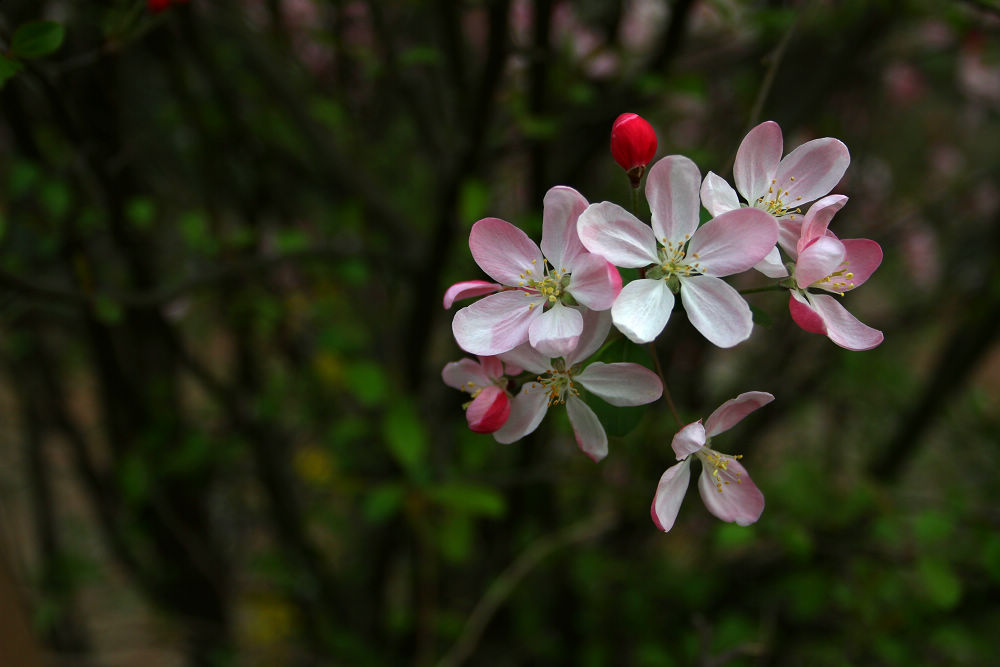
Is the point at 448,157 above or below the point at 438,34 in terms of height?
below

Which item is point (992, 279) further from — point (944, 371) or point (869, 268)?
point (869, 268)

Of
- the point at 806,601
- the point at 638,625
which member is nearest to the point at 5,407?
the point at 638,625

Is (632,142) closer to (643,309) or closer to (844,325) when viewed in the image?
(643,309)

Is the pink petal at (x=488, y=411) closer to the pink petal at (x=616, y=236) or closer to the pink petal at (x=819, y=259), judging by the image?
the pink petal at (x=616, y=236)

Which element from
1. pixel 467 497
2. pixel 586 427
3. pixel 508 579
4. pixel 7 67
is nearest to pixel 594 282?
pixel 586 427

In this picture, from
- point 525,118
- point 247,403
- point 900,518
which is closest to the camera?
point 525,118

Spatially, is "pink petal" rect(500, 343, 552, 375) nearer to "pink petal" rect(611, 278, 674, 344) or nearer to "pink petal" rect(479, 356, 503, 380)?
"pink petal" rect(479, 356, 503, 380)

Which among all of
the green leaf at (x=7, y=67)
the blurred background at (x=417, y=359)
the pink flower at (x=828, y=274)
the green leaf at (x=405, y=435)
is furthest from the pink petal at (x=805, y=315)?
the green leaf at (x=405, y=435)
